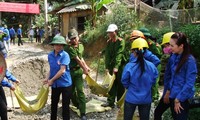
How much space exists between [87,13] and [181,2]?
27.7 feet

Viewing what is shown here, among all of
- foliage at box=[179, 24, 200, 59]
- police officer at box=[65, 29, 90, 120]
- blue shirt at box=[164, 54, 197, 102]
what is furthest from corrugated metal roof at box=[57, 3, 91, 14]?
blue shirt at box=[164, 54, 197, 102]

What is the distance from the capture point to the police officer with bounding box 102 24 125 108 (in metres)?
6.40

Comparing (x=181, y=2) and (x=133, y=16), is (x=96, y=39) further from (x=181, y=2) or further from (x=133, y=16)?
(x=181, y=2)

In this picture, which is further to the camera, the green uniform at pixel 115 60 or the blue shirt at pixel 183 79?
the green uniform at pixel 115 60

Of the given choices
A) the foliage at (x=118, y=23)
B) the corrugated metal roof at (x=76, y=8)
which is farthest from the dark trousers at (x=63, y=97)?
the corrugated metal roof at (x=76, y=8)

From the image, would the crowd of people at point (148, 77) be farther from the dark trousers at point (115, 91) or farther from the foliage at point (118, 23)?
the foliage at point (118, 23)

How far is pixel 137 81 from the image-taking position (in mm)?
4109

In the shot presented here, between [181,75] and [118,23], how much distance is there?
11576 mm

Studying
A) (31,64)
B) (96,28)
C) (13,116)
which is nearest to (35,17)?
(96,28)

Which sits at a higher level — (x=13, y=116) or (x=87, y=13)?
(x=87, y=13)

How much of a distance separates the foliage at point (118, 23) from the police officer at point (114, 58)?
7.06 m

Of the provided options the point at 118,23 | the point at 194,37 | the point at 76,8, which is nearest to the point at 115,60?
the point at 194,37

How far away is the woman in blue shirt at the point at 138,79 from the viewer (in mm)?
4098

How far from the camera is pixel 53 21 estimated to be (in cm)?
3384
